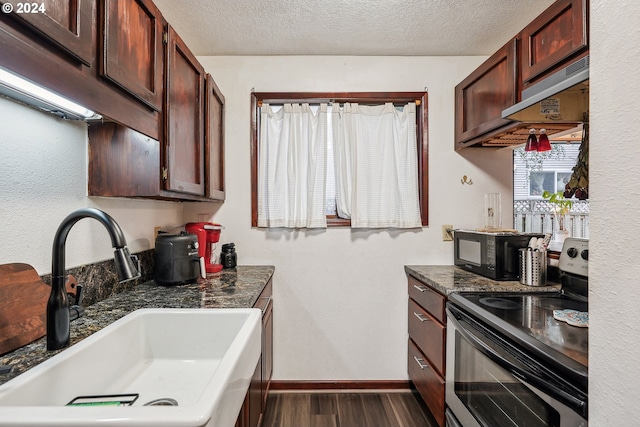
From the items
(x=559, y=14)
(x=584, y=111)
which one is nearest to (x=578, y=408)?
(x=584, y=111)

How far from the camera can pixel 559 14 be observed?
145 centimetres

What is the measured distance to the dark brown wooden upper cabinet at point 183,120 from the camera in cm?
146

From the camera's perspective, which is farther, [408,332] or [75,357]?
[408,332]

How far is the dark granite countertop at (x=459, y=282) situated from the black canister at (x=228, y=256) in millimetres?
1262

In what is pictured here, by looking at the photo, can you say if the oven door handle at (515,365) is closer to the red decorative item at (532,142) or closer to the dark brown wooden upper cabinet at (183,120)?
the red decorative item at (532,142)

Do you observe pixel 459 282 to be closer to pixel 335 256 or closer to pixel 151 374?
pixel 335 256

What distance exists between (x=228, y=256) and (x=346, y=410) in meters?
1.30

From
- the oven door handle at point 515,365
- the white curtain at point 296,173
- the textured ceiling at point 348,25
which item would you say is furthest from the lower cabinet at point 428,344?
the textured ceiling at point 348,25

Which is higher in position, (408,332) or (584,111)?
(584,111)

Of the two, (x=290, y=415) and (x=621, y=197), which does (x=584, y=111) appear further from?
(x=290, y=415)

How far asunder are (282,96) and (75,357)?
6.69 ft

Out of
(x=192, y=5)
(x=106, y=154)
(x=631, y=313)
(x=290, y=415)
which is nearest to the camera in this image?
(x=631, y=313)

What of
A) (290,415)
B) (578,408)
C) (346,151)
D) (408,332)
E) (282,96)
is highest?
(282,96)

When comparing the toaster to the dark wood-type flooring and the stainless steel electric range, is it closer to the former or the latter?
the dark wood-type flooring
